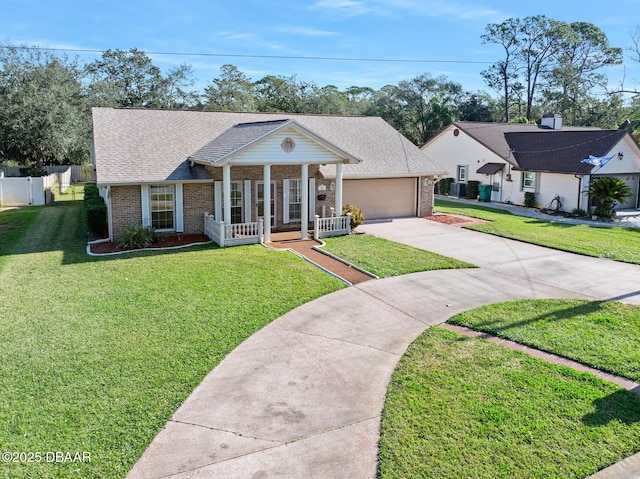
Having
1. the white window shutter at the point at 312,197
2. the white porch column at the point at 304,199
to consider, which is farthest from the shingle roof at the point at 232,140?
the white window shutter at the point at 312,197

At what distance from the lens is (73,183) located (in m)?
42.9

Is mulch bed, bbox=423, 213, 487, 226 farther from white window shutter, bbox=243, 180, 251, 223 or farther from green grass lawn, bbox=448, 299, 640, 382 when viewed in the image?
green grass lawn, bbox=448, 299, 640, 382

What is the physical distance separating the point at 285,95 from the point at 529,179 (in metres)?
29.9

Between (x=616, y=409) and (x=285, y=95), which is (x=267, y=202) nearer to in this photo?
(x=616, y=409)

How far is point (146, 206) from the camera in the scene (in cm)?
1762

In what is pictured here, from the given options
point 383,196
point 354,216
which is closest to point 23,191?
point 354,216

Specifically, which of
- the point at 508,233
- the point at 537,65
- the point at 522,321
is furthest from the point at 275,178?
the point at 537,65

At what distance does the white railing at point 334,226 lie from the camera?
18.6m

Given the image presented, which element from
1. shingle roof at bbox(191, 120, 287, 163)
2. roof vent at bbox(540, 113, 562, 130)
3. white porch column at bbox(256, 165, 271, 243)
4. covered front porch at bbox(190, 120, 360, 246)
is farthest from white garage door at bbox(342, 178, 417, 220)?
roof vent at bbox(540, 113, 562, 130)

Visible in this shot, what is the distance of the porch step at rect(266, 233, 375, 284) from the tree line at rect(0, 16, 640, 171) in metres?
23.1

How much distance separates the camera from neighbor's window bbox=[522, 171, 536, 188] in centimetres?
2812

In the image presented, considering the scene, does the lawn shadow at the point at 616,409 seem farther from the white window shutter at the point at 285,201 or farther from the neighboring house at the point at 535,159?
the neighboring house at the point at 535,159

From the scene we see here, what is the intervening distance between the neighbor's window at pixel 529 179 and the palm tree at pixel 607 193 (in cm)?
363

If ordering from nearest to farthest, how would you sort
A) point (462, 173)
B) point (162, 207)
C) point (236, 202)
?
point (162, 207) < point (236, 202) < point (462, 173)
